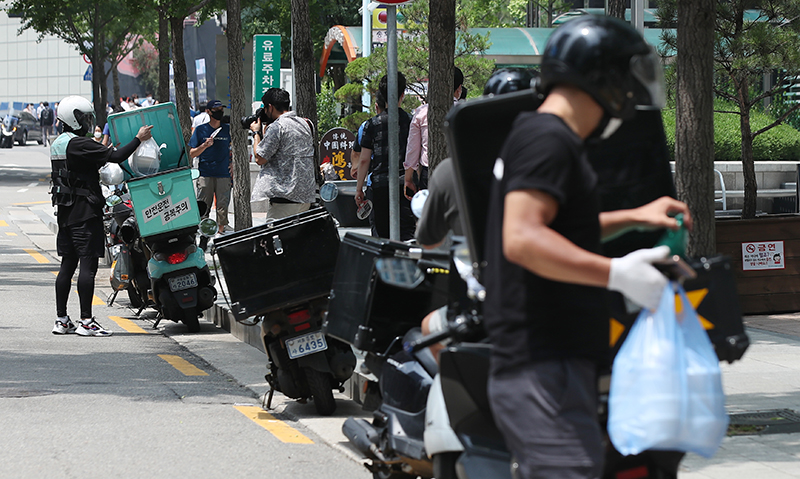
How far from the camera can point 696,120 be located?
6301 mm

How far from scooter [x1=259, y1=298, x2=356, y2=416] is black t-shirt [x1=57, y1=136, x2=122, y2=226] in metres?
3.38

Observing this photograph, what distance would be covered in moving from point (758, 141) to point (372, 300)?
15.1 m

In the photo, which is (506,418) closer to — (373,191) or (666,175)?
(666,175)

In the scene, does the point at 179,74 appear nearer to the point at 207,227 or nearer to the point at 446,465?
the point at 207,227

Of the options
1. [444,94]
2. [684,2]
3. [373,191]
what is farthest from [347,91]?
[684,2]

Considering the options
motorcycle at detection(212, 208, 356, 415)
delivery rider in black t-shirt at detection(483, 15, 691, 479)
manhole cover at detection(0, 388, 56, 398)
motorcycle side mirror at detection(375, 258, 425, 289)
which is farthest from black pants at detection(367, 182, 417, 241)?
delivery rider in black t-shirt at detection(483, 15, 691, 479)

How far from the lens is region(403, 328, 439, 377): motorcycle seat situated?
4324mm

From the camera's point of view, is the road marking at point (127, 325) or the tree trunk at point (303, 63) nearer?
the road marking at point (127, 325)

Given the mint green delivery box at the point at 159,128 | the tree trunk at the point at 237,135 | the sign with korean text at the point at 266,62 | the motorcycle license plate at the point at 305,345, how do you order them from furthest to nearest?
1. the sign with korean text at the point at 266,62
2. the tree trunk at the point at 237,135
3. the mint green delivery box at the point at 159,128
4. the motorcycle license plate at the point at 305,345

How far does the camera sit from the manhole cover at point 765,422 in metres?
5.58

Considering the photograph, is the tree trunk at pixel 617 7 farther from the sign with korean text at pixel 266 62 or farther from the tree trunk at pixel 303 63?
the sign with korean text at pixel 266 62

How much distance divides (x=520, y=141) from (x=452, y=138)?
2.43 ft

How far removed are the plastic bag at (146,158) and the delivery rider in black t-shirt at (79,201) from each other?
437 mm

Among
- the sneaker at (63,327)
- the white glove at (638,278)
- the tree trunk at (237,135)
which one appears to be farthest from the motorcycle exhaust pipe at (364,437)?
the tree trunk at (237,135)
